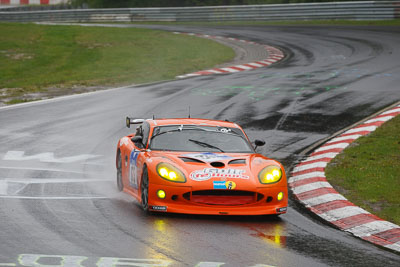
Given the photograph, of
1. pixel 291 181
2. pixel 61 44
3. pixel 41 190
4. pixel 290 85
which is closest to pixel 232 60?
pixel 290 85

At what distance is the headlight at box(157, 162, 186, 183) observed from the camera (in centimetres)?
918

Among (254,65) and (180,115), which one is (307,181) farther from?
(254,65)

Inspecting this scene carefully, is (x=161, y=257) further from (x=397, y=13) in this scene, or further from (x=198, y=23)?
(x=198, y=23)

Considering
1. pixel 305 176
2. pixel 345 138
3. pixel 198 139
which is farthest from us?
pixel 345 138

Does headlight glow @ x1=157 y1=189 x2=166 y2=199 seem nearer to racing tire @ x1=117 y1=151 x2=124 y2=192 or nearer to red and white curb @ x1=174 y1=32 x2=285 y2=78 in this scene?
racing tire @ x1=117 y1=151 x2=124 y2=192

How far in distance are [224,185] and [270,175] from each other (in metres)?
0.78

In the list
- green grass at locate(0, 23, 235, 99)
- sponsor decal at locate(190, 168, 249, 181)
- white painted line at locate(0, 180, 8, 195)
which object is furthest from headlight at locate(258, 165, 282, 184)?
green grass at locate(0, 23, 235, 99)

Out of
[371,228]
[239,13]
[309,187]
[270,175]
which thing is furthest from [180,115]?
[239,13]

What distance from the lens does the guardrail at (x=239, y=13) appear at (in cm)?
4062

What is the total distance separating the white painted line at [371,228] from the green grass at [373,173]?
0.83 feet

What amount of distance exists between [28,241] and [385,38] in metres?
28.5

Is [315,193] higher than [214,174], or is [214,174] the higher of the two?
[214,174]

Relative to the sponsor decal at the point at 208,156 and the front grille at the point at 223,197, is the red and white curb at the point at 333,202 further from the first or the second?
the sponsor decal at the point at 208,156

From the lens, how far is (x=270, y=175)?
31.4 ft
